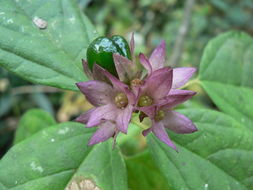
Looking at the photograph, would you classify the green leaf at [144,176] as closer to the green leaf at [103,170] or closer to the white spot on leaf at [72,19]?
the green leaf at [103,170]

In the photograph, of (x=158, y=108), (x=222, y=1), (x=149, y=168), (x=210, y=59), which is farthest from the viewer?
(x=222, y=1)

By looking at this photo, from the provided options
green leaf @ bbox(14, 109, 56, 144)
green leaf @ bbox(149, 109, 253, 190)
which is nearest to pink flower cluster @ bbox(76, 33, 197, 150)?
green leaf @ bbox(149, 109, 253, 190)

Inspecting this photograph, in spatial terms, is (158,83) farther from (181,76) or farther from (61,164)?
(61,164)

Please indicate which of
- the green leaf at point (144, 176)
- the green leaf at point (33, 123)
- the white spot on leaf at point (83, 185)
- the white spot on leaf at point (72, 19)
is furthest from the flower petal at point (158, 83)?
the green leaf at point (33, 123)

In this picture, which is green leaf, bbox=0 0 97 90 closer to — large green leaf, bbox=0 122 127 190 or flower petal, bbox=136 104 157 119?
large green leaf, bbox=0 122 127 190

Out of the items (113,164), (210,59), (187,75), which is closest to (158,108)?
(187,75)

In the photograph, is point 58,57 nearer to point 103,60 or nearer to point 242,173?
point 103,60
